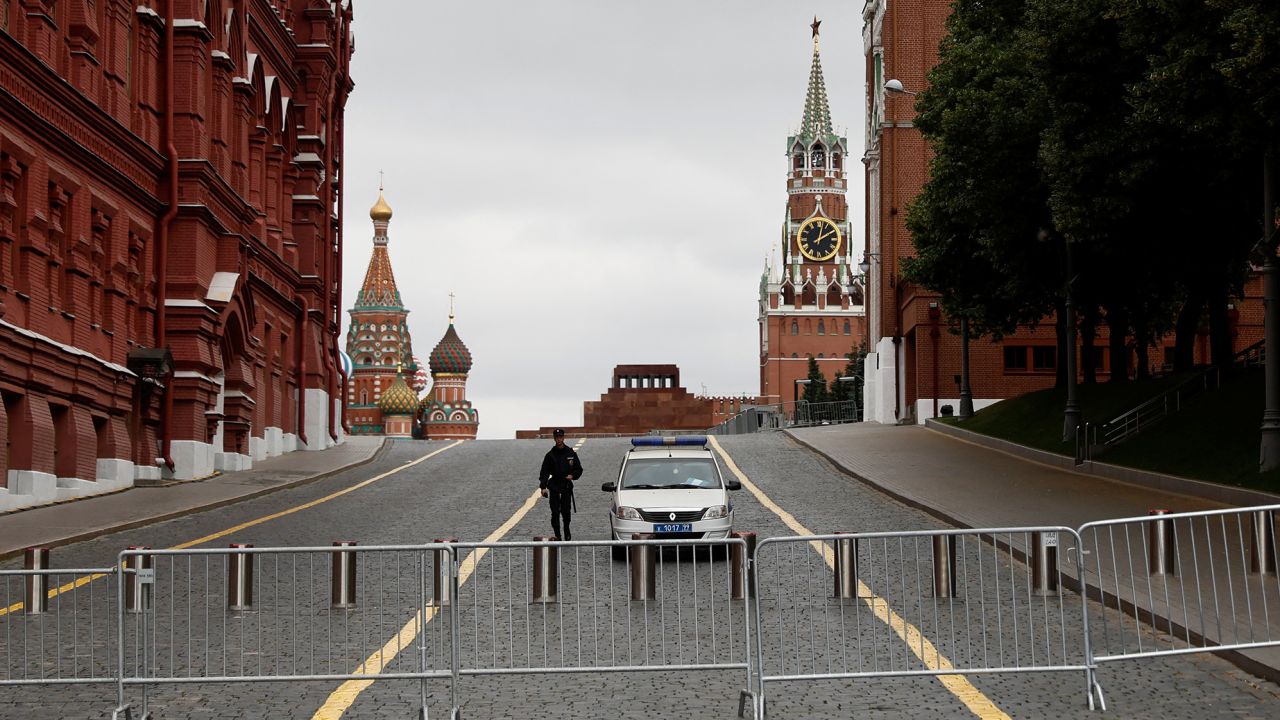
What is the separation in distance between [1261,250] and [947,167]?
11.0 metres

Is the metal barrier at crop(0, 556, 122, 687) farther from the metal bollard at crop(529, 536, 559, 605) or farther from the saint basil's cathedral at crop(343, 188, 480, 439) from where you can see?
the saint basil's cathedral at crop(343, 188, 480, 439)

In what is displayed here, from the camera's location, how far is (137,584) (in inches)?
399

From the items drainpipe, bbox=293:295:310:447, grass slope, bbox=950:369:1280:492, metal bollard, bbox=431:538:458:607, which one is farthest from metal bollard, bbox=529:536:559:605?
drainpipe, bbox=293:295:310:447

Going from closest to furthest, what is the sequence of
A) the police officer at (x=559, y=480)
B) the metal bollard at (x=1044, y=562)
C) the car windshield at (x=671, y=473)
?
the metal bollard at (x=1044, y=562), the car windshield at (x=671, y=473), the police officer at (x=559, y=480)

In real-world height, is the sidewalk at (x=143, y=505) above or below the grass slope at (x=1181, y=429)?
below

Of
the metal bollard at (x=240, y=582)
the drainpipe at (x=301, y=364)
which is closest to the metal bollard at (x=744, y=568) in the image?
the metal bollard at (x=240, y=582)

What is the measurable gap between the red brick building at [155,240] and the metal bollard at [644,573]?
17.2 metres

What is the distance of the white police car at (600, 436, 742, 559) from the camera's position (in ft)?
62.5

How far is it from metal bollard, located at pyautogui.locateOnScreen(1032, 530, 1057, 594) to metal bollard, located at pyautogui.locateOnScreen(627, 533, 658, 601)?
264 cm

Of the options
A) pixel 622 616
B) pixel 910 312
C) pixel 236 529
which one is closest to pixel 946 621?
pixel 622 616

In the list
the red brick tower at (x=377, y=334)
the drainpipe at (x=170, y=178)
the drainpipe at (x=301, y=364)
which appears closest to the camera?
the drainpipe at (x=170, y=178)

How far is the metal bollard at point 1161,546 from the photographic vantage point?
13887 millimetres

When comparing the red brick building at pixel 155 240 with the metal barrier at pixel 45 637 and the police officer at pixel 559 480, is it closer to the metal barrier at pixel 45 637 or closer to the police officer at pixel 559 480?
the police officer at pixel 559 480

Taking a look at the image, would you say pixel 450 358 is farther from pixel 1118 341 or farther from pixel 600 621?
pixel 600 621
